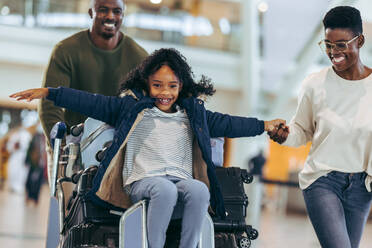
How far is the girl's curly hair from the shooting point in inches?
132

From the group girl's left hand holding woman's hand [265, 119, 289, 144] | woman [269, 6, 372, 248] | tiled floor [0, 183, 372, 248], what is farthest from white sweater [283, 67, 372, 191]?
tiled floor [0, 183, 372, 248]

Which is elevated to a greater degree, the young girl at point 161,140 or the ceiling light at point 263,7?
the ceiling light at point 263,7

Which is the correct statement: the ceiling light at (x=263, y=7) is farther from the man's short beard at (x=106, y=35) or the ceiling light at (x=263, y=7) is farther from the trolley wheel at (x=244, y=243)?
the trolley wheel at (x=244, y=243)

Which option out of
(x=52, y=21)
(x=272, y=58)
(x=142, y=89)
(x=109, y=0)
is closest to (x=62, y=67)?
(x=109, y=0)

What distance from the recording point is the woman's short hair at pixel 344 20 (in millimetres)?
3100

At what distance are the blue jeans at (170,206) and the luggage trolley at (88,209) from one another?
56 mm

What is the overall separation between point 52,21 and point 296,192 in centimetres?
739

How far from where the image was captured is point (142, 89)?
3.38 m

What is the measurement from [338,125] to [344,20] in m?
0.49

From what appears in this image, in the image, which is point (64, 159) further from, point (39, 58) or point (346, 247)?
point (39, 58)

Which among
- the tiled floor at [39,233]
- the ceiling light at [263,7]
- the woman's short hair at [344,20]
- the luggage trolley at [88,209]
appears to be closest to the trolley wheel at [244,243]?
the luggage trolley at [88,209]

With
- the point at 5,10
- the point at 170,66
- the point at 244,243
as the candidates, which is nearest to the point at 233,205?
the point at 244,243

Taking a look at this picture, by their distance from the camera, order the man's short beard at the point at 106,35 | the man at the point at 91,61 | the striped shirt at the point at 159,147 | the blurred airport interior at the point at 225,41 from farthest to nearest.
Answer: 1. the blurred airport interior at the point at 225,41
2. the man's short beard at the point at 106,35
3. the man at the point at 91,61
4. the striped shirt at the point at 159,147

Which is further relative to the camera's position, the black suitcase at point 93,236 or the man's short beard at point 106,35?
the man's short beard at point 106,35
